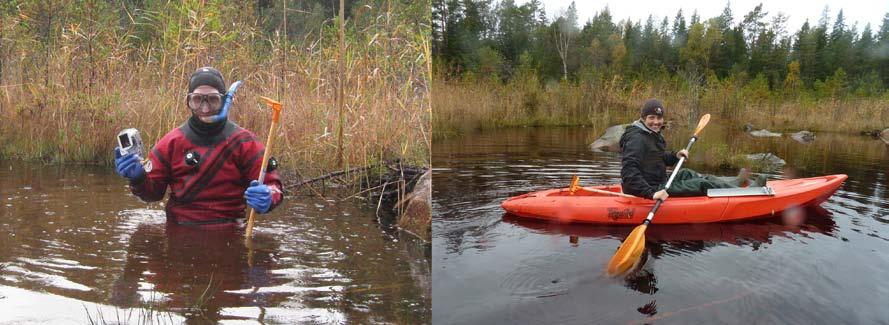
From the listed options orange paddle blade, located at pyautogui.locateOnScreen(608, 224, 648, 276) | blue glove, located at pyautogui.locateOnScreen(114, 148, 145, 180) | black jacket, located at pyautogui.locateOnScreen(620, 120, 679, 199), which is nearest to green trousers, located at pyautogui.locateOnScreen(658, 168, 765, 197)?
black jacket, located at pyautogui.locateOnScreen(620, 120, 679, 199)

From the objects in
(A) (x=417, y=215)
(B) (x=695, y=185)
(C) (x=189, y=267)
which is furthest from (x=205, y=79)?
(B) (x=695, y=185)

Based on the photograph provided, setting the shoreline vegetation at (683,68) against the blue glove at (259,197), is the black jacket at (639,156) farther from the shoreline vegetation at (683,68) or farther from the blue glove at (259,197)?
the blue glove at (259,197)

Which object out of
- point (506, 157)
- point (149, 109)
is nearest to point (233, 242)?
point (149, 109)

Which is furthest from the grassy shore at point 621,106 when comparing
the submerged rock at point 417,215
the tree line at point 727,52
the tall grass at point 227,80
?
the submerged rock at point 417,215

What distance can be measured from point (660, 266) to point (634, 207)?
102 centimetres

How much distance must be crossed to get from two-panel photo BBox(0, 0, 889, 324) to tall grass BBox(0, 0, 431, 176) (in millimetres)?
20

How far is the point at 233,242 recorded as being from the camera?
278 cm

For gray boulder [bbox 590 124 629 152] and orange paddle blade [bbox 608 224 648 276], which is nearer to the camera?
orange paddle blade [bbox 608 224 648 276]

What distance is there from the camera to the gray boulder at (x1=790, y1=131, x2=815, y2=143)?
955 cm

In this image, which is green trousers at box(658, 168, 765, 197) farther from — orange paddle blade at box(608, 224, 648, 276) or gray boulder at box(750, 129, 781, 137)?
gray boulder at box(750, 129, 781, 137)

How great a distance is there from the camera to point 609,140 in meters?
9.16

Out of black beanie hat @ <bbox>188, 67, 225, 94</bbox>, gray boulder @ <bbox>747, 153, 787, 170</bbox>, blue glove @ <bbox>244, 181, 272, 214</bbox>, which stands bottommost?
gray boulder @ <bbox>747, 153, 787, 170</bbox>

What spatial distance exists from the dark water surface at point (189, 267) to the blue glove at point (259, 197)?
246 millimetres

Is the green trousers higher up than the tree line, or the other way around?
the tree line
